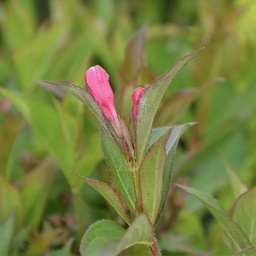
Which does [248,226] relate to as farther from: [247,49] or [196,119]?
[247,49]

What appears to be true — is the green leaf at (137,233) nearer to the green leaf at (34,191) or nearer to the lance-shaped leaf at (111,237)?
the lance-shaped leaf at (111,237)

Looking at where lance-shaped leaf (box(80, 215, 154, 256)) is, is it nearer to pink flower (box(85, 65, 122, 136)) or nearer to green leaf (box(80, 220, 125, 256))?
green leaf (box(80, 220, 125, 256))

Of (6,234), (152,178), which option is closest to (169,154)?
(152,178)

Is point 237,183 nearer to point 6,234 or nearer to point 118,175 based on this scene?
point 118,175

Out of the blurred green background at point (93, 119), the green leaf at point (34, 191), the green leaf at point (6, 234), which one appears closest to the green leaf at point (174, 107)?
the blurred green background at point (93, 119)

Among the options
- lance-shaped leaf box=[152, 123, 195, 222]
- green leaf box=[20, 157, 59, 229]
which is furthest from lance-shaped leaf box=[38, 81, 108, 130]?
green leaf box=[20, 157, 59, 229]
